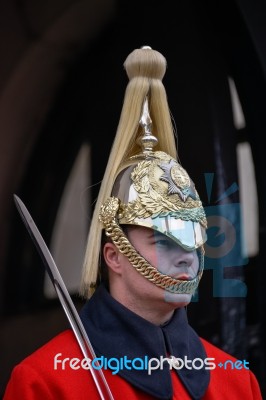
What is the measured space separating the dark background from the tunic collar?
0.62 meters

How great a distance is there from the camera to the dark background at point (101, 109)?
283cm

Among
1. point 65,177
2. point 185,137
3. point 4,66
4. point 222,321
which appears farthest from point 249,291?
point 4,66

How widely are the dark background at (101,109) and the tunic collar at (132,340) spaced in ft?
2.03

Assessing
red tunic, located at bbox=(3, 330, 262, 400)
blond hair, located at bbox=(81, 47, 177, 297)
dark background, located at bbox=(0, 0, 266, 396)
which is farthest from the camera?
dark background, located at bbox=(0, 0, 266, 396)

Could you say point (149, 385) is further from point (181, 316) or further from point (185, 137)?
point (185, 137)

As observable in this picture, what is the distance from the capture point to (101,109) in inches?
120

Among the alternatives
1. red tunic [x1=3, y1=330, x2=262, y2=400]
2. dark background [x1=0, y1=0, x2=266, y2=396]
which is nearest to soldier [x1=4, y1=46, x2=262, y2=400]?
red tunic [x1=3, y1=330, x2=262, y2=400]

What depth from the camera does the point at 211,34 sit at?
292 centimetres

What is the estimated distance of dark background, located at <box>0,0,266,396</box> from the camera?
2.83m

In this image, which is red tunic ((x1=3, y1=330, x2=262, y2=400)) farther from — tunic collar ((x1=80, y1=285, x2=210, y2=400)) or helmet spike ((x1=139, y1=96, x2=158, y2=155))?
helmet spike ((x1=139, y1=96, x2=158, y2=155))

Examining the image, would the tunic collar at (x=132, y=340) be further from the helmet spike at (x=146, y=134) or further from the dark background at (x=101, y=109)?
the dark background at (x=101, y=109)

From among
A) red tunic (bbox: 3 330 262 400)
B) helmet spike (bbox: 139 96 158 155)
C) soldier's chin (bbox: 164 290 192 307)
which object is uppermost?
helmet spike (bbox: 139 96 158 155)

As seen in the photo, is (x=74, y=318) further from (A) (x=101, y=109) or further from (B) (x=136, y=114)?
(A) (x=101, y=109)

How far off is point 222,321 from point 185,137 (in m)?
0.50
